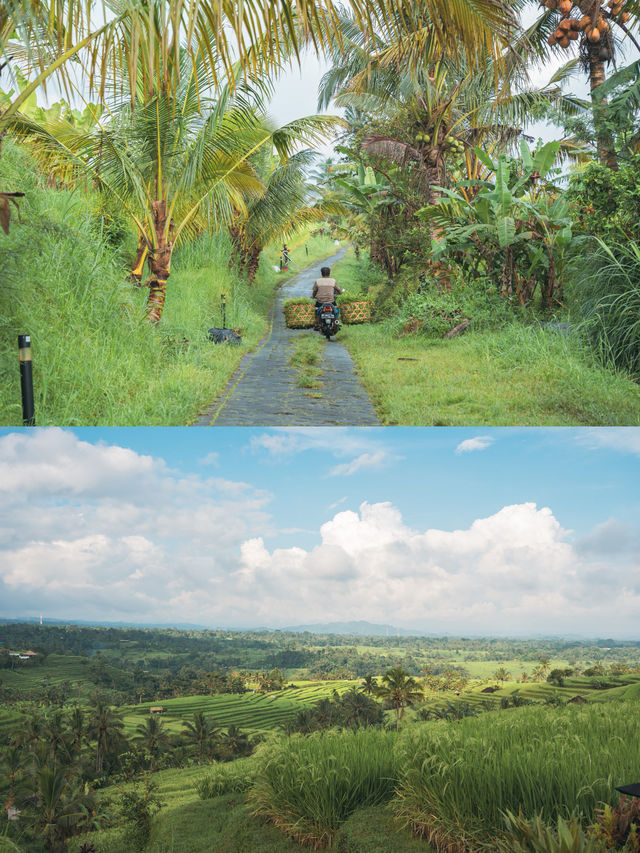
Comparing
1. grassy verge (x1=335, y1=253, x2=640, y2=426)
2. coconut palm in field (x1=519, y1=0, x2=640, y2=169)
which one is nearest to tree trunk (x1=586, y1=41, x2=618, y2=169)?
coconut palm in field (x1=519, y1=0, x2=640, y2=169)

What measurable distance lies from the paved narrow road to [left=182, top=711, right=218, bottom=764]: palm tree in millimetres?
2006

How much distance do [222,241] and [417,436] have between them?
17.6 ft

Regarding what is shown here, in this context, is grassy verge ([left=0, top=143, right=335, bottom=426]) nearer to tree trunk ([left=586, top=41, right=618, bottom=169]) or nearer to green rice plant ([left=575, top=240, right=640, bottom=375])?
green rice plant ([left=575, top=240, right=640, bottom=375])

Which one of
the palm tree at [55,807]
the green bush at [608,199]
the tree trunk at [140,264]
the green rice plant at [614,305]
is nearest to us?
the palm tree at [55,807]

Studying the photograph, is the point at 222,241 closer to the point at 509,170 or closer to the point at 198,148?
the point at 198,148

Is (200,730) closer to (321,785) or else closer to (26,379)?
(321,785)

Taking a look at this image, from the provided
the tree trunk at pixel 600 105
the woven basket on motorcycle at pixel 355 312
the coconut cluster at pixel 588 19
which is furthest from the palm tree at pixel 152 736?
the coconut cluster at pixel 588 19

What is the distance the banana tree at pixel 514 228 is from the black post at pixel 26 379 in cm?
538

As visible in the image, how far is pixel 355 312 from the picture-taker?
9195mm

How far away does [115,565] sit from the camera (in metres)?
4.88

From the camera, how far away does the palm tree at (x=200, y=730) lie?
181 inches

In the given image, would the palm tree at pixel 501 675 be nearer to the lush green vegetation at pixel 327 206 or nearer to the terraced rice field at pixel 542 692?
the terraced rice field at pixel 542 692

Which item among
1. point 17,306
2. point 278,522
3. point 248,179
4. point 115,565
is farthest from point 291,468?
point 248,179

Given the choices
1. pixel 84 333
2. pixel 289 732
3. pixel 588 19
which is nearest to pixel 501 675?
pixel 289 732
